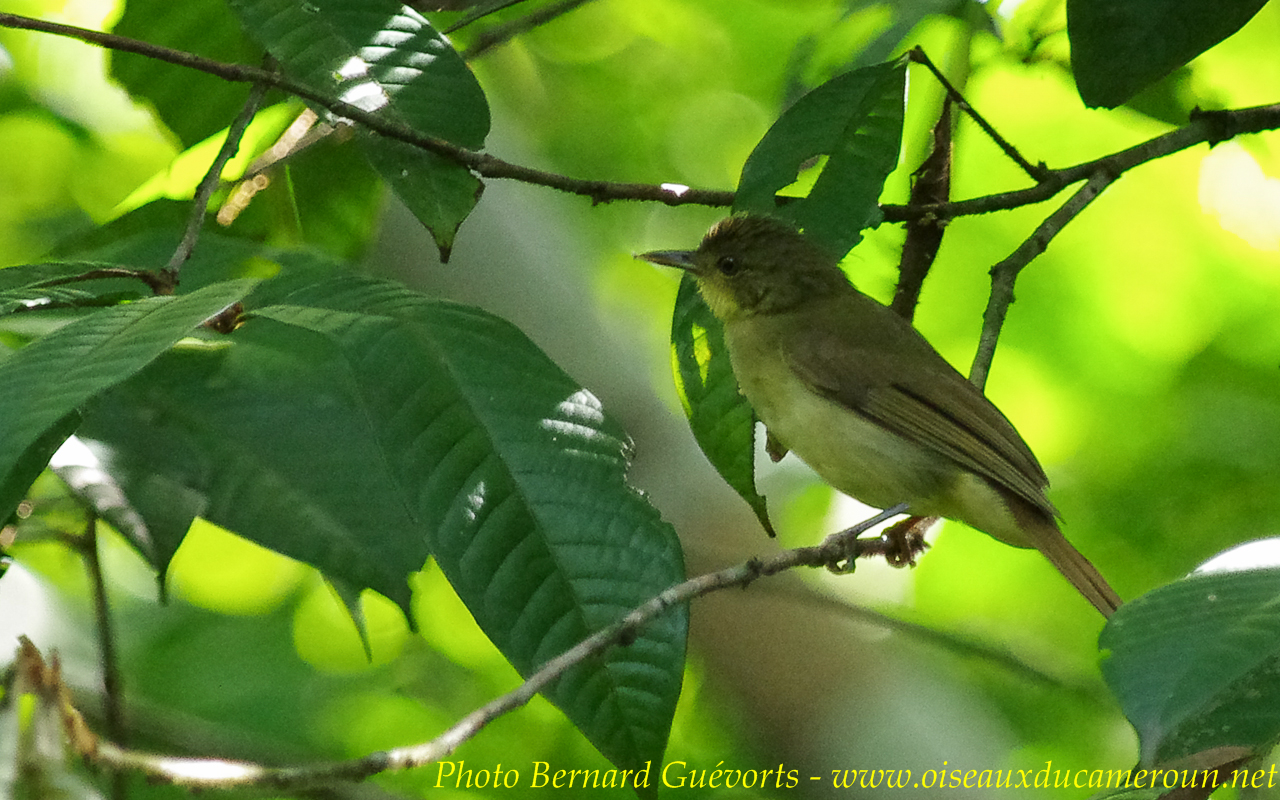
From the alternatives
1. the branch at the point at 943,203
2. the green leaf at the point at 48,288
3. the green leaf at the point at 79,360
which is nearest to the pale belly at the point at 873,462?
the branch at the point at 943,203

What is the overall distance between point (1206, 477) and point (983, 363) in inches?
99.6

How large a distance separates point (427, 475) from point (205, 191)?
928 millimetres

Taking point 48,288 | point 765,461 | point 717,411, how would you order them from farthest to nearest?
point 765,461 → point 717,411 → point 48,288

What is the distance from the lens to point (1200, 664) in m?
1.35

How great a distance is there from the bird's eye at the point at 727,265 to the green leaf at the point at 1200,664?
255 centimetres

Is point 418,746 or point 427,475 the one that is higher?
point 427,475

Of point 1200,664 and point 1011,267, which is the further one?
point 1011,267

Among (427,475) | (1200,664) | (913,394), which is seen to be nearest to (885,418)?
(913,394)

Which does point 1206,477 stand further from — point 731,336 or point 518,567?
point 518,567

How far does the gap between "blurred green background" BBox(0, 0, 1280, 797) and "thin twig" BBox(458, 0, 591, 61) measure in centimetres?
62

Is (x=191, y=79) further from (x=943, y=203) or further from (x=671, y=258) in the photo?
(x=943, y=203)

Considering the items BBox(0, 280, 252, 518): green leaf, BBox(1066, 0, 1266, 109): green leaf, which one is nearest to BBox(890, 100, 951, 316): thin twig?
BBox(1066, 0, 1266, 109): green leaf

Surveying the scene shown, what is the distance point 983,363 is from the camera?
2986 millimetres

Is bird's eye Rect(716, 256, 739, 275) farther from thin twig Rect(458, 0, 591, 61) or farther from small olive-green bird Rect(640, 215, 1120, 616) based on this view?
thin twig Rect(458, 0, 591, 61)
